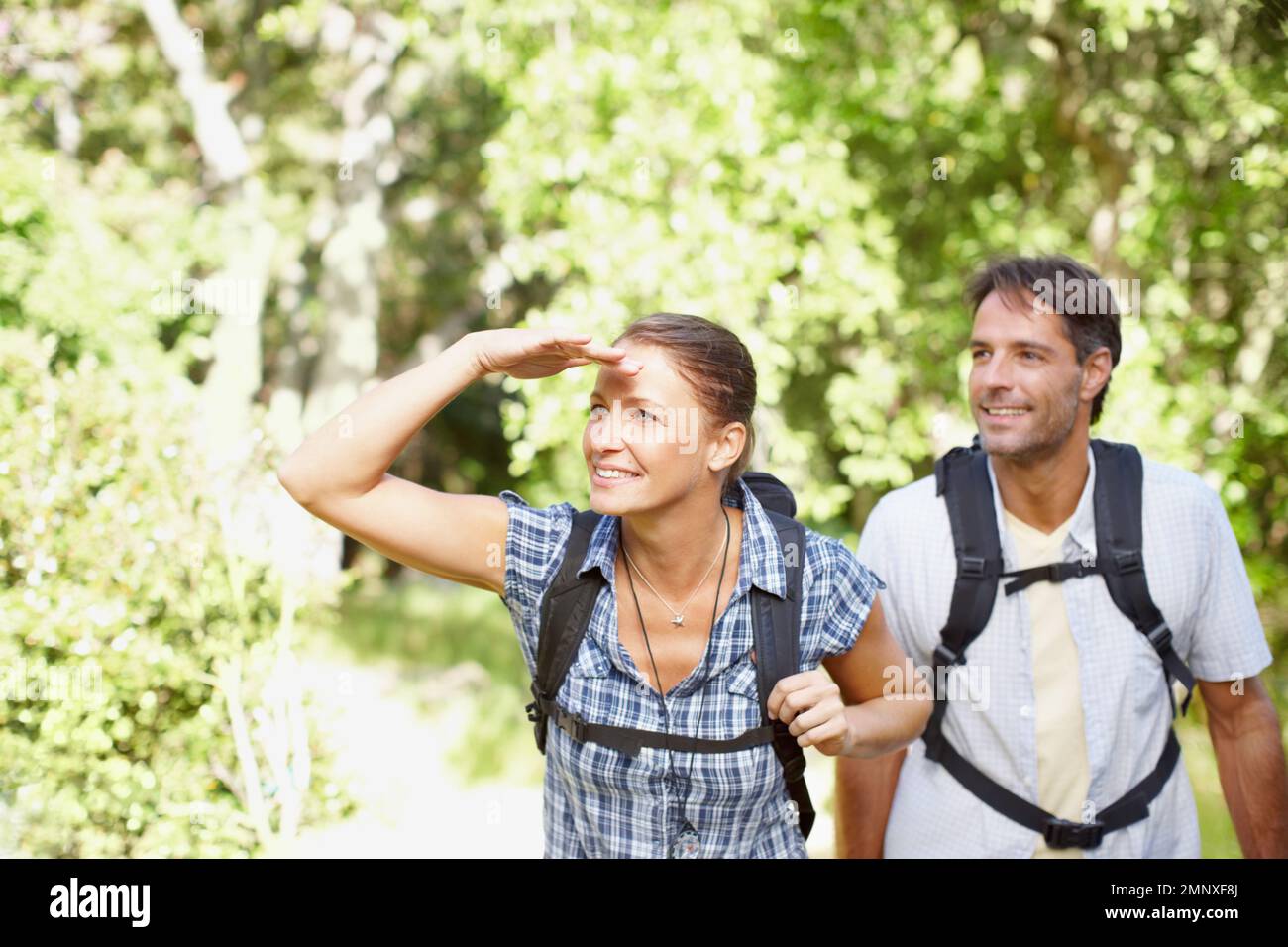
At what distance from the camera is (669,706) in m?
2.38

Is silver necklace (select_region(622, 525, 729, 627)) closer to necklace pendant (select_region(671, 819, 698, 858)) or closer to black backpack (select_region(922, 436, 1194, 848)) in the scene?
necklace pendant (select_region(671, 819, 698, 858))

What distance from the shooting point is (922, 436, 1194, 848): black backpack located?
2812mm

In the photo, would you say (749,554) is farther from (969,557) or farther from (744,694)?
(969,557)

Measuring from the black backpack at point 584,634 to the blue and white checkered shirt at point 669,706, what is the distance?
16mm

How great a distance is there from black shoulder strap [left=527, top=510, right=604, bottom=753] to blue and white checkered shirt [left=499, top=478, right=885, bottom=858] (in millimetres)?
20

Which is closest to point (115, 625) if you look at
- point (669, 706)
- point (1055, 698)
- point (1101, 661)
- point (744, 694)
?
point (669, 706)

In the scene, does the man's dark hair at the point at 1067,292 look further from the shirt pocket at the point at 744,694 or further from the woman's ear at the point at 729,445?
the shirt pocket at the point at 744,694

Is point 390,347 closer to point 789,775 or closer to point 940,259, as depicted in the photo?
point 940,259

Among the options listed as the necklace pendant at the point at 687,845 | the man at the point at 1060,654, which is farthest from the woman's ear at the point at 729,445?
the necklace pendant at the point at 687,845

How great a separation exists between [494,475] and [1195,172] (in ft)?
34.4

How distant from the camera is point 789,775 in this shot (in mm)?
2436

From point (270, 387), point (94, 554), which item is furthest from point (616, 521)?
point (270, 387)

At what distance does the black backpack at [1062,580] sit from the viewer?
111 inches
